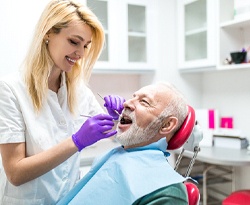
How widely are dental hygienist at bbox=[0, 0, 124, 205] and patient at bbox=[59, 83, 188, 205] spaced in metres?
0.11

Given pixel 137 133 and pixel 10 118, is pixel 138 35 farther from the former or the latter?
pixel 10 118

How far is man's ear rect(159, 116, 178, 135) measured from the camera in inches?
54.1

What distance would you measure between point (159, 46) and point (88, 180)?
1.96m

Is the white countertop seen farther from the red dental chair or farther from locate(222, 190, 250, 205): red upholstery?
the red dental chair

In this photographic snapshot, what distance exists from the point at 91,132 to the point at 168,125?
35cm

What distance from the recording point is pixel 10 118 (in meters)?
1.31

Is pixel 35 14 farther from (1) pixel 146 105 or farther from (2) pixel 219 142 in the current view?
(2) pixel 219 142

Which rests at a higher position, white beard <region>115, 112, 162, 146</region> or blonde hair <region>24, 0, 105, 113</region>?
blonde hair <region>24, 0, 105, 113</region>

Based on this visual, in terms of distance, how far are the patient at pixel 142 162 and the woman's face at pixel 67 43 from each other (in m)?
0.35

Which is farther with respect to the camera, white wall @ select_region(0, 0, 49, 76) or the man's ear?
white wall @ select_region(0, 0, 49, 76)

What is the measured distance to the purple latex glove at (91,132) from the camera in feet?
4.23

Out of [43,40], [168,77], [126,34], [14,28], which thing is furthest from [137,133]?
[168,77]

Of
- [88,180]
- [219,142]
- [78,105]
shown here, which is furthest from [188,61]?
[88,180]

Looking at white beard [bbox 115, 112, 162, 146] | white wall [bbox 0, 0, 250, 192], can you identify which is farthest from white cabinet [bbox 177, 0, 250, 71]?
white beard [bbox 115, 112, 162, 146]
